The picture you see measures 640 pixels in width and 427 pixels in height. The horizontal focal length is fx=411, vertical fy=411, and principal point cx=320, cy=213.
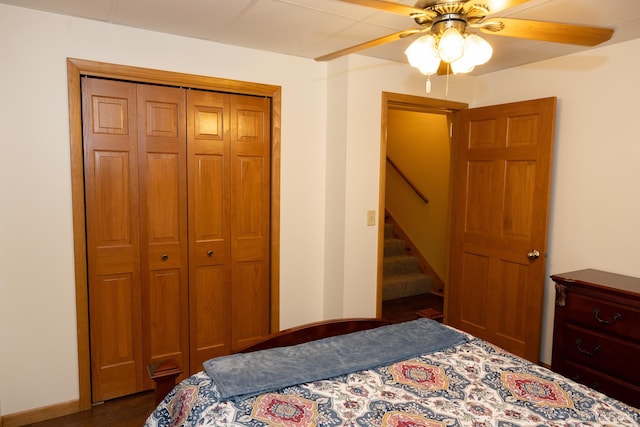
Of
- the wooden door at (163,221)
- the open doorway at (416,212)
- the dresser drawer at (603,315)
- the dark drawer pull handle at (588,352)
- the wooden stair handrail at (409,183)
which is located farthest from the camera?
the wooden stair handrail at (409,183)

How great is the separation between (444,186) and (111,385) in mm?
3837

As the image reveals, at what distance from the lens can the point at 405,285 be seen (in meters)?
4.75

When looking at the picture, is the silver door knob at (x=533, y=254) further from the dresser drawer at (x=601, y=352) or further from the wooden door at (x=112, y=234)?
the wooden door at (x=112, y=234)

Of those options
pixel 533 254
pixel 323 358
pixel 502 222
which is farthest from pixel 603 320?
pixel 323 358

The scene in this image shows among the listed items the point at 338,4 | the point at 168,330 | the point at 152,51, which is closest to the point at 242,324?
the point at 168,330

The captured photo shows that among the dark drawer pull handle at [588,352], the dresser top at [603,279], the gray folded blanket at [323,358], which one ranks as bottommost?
the dark drawer pull handle at [588,352]

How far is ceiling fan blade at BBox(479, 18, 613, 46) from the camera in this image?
1450 mm

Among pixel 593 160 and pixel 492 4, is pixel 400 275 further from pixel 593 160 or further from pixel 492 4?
pixel 492 4

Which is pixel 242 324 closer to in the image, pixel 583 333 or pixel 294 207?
pixel 294 207

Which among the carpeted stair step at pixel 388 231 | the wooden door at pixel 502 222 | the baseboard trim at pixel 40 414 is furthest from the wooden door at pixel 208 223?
the carpeted stair step at pixel 388 231

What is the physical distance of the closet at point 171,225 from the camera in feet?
8.27

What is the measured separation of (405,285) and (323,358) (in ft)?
10.4

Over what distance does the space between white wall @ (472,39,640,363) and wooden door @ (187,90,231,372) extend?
2.38 metres

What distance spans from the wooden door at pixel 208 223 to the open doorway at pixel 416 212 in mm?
2025
